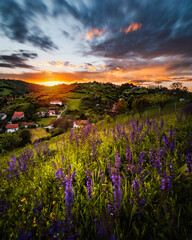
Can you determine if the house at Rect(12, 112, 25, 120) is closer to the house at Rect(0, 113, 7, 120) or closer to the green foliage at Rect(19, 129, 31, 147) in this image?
the house at Rect(0, 113, 7, 120)

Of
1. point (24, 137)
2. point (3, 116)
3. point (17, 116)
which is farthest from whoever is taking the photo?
point (3, 116)

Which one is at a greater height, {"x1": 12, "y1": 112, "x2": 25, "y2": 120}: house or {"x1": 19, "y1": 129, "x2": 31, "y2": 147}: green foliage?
{"x1": 19, "y1": 129, "x2": 31, "y2": 147}: green foliage

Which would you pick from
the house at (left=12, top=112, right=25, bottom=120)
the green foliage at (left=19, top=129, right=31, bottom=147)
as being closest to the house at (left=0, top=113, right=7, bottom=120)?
the house at (left=12, top=112, right=25, bottom=120)

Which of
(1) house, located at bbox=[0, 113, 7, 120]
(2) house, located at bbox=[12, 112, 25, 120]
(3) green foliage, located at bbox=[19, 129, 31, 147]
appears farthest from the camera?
(1) house, located at bbox=[0, 113, 7, 120]

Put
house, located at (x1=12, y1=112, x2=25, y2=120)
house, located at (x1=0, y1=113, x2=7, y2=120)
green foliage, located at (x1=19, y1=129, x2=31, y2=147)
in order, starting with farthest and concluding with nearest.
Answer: house, located at (x1=0, y1=113, x2=7, y2=120)
house, located at (x1=12, y1=112, x2=25, y2=120)
green foliage, located at (x1=19, y1=129, x2=31, y2=147)

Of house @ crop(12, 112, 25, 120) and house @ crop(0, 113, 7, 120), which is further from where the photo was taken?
house @ crop(0, 113, 7, 120)

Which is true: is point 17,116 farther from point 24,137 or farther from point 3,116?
point 24,137

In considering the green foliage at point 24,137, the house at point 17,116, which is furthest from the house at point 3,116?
the green foliage at point 24,137

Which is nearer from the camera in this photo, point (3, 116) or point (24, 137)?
point (24, 137)

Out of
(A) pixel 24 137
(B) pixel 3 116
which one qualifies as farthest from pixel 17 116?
(A) pixel 24 137

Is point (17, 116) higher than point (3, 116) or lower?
higher

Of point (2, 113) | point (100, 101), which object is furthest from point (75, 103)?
point (2, 113)

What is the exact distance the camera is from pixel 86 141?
4977mm

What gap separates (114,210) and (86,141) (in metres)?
3.54
